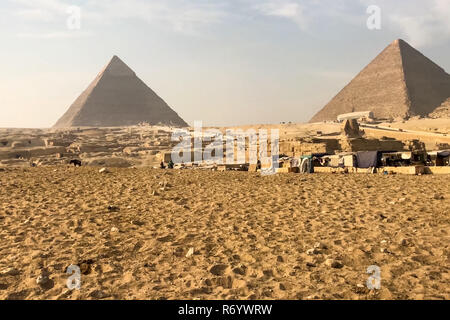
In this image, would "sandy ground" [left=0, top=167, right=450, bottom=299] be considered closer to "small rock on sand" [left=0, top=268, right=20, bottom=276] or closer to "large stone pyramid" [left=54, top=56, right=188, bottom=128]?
"small rock on sand" [left=0, top=268, right=20, bottom=276]

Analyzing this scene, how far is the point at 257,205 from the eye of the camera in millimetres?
7625

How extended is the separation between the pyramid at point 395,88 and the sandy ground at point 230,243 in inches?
3672

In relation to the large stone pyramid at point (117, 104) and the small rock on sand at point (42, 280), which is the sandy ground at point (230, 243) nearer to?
the small rock on sand at point (42, 280)

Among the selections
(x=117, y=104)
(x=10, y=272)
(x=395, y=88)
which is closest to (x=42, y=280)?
(x=10, y=272)

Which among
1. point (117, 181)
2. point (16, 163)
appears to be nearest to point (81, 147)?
point (16, 163)

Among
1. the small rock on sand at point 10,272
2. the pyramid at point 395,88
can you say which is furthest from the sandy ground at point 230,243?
the pyramid at point 395,88

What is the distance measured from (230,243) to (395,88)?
10888 cm

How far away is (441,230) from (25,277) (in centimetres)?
539

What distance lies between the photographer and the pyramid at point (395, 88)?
96.6m

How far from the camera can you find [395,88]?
334 ft

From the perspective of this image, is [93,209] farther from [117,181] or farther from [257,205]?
[117,181]

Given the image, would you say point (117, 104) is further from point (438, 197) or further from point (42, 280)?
point (42, 280)

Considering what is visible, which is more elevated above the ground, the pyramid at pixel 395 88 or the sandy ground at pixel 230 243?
the pyramid at pixel 395 88

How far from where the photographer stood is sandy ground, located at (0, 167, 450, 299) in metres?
3.72
